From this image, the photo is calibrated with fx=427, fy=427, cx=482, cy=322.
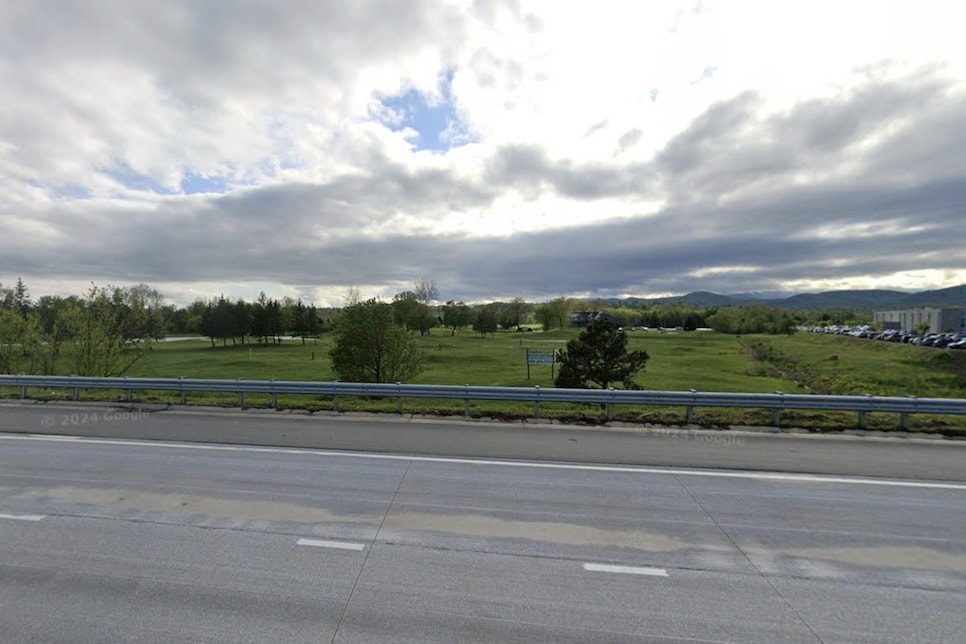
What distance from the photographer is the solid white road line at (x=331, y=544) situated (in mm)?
4375

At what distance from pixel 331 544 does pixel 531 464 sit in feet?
11.7

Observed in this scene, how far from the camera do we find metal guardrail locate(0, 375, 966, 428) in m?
8.80

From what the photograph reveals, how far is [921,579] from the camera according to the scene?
12.9ft

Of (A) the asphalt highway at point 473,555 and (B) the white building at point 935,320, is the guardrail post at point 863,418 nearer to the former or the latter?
(A) the asphalt highway at point 473,555

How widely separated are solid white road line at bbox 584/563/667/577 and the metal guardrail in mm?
5690

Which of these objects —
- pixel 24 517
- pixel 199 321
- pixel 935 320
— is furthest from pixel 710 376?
pixel 935 320

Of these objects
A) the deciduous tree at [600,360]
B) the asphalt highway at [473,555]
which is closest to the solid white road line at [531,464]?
the asphalt highway at [473,555]

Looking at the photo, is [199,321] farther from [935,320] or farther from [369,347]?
[935,320]

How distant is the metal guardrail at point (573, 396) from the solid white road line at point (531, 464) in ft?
7.54

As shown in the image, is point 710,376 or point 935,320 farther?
point 935,320

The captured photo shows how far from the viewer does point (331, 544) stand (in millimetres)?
4430

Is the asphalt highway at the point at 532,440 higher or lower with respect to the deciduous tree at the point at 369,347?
lower

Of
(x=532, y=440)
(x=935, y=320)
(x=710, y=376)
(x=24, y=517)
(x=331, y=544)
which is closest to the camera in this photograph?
(x=331, y=544)

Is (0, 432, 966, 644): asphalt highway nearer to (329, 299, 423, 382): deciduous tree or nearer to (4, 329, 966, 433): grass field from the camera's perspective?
(4, 329, 966, 433): grass field
